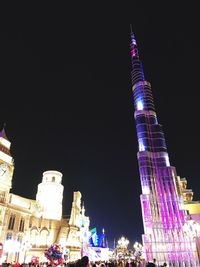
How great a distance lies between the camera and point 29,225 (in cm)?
5009

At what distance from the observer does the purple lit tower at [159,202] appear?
5350cm

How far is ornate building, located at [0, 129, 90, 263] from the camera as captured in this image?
Answer: 143 feet

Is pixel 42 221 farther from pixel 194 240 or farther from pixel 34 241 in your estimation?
pixel 194 240

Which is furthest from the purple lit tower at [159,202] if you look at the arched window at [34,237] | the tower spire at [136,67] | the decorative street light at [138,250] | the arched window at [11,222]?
the arched window at [11,222]

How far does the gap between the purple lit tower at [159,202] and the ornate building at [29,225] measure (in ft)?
60.4

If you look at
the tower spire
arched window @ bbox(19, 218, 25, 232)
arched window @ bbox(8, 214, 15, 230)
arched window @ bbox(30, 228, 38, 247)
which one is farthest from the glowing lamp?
arched window @ bbox(8, 214, 15, 230)

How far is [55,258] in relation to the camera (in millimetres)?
31672

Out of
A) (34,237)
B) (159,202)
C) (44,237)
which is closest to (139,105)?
(159,202)

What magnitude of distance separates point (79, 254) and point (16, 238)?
20.0 meters

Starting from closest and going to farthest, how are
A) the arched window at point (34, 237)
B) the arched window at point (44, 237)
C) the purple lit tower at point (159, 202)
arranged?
the arched window at point (34, 237), the arched window at point (44, 237), the purple lit tower at point (159, 202)

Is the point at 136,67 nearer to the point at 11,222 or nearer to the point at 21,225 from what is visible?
the point at 21,225

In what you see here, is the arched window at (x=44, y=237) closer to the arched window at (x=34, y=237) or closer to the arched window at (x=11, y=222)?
the arched window at (x=34, y=237)

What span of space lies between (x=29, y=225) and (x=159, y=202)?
32685 millimetres

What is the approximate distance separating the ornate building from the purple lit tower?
18413 mm
